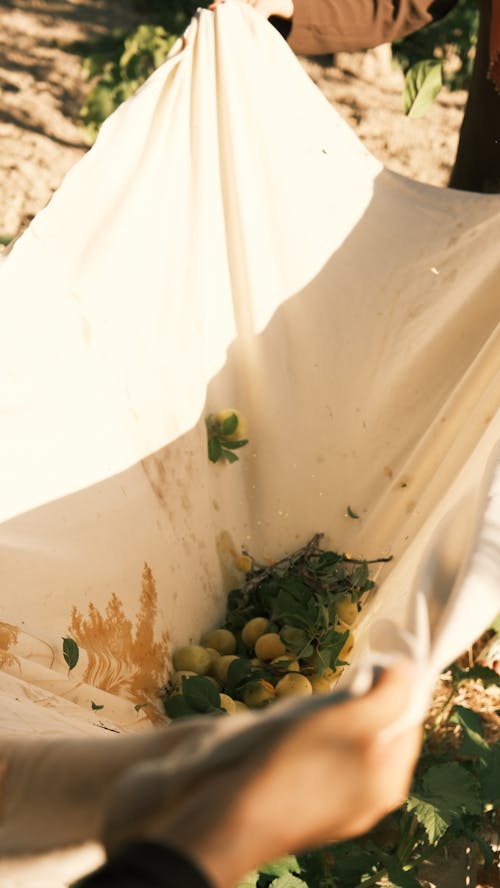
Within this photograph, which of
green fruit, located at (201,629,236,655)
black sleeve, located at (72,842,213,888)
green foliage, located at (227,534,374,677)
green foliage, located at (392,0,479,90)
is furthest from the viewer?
green foliage, located at (392,0,479,90)

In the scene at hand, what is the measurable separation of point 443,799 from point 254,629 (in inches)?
19.2

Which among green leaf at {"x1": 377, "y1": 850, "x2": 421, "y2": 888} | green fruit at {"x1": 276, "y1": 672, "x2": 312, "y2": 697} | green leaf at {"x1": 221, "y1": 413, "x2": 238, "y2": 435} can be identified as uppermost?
green leaf at {"x1": 221, "y1": 413, "x2": 238, "y2": 435}

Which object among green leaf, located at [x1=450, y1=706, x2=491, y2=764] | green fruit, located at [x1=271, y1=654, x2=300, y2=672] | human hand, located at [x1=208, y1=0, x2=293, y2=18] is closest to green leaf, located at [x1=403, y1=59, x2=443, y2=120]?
human hand, located at [x1=208, y1=0, x2=293, y2=18]

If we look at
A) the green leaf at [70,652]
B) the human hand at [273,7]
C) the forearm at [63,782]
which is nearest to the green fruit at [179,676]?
the green leaf at [70,652]

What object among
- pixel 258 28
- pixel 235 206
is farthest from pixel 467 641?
pixel 258 28

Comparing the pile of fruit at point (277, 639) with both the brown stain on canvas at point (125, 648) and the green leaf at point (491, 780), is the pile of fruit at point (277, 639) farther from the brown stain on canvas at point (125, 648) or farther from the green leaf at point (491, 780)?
the green leaf at point (491, 780)

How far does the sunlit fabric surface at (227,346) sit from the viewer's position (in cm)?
155

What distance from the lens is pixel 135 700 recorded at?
152 cm

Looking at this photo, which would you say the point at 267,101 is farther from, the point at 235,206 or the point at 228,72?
the point at 235,206

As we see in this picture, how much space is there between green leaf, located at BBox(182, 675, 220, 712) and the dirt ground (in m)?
2.66

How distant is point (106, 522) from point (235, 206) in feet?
2.12

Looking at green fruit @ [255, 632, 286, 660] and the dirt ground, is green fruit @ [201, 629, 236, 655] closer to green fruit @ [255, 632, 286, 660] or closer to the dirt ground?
green fruit @ [255, 632, 286, 660]

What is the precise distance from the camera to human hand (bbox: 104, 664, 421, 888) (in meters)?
0.55

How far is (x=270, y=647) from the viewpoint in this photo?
1.71 m
